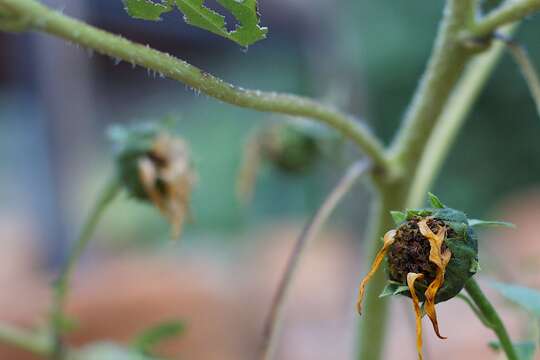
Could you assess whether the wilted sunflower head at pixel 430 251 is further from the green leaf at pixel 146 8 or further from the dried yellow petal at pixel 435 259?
the green leaf at pixel 146 8

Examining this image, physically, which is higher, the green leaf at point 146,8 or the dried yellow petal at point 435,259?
the green leaf at point 146,8

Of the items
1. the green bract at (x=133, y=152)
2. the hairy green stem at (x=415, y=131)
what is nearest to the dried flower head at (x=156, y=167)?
the green bract at (x=133, y=152)

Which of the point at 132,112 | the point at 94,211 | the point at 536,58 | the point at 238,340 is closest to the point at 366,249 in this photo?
the point at 94,211

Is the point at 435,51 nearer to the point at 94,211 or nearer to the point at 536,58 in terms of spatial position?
the point at 94,211

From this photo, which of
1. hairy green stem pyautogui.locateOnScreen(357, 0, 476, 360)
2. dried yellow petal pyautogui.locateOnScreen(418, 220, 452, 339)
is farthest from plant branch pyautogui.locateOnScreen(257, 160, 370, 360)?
dried yellow petal pyautogui.locateOnScreen(418, 220, 452, 339)

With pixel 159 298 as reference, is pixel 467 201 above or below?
above

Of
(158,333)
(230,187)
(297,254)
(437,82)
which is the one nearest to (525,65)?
(437,82)

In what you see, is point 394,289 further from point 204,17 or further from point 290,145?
point 290,145
